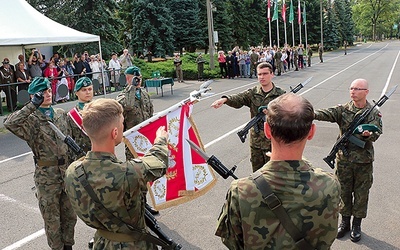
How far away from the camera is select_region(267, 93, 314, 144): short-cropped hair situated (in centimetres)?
205

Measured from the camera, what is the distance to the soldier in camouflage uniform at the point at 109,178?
254 cm

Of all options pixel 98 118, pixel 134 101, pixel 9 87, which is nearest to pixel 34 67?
pixel 9 87

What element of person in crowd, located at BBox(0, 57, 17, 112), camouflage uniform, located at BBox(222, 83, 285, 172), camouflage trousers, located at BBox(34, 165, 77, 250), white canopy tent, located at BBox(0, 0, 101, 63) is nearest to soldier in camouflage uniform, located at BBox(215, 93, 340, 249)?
camouflage trousers, located at BBox(34, 165, 77, 250)

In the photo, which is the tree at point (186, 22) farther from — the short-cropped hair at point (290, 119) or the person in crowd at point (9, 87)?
the short-cropped hair at point (290, 119)

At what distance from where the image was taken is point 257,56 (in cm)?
2719

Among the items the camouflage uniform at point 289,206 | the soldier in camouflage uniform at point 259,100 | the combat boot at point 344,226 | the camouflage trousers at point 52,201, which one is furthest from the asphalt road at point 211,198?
the camouflage uniform at point 289,206

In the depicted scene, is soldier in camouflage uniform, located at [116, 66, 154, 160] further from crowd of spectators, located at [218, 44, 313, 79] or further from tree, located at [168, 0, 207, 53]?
tree, located at [168, 0, 207, 53]

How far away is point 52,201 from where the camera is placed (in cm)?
429

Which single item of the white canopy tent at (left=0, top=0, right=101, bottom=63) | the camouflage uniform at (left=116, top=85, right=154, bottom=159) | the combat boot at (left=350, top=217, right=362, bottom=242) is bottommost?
the combat boot at (left=350, top=217, right=362, bottom=242)

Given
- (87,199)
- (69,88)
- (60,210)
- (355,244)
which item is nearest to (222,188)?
(355,244)

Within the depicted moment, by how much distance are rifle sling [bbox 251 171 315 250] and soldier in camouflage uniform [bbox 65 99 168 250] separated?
920 mm

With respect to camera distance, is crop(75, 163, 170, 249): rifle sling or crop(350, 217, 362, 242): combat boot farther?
crop(350, 217, 362, 242): combat boot

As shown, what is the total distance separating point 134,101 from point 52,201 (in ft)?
7.04

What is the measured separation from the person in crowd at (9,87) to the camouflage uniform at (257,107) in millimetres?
11289
